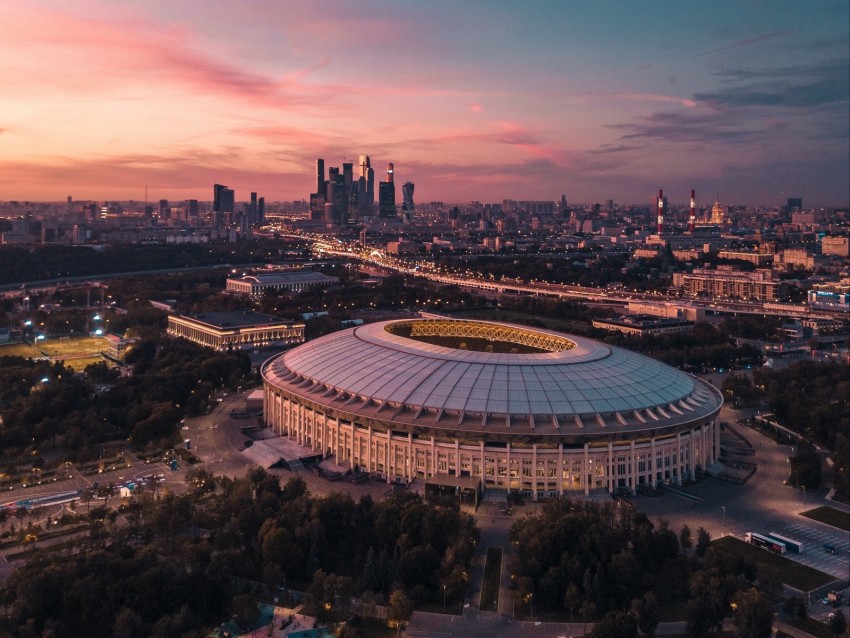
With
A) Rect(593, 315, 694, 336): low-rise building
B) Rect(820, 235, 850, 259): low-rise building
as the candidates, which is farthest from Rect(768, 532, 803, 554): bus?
Rect(820, 235, 850, 259): low-rise building

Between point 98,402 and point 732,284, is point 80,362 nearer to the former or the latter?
point 98,402

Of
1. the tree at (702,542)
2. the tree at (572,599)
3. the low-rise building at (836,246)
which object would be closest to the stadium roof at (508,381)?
the tree at (702,542)

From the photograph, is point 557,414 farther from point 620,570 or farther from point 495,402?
point 620,570

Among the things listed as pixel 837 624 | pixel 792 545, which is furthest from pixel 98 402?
pixel 837 624

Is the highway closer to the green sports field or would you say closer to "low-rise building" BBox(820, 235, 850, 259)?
the green sports field

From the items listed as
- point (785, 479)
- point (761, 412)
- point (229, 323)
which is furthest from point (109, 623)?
point (229, 323)

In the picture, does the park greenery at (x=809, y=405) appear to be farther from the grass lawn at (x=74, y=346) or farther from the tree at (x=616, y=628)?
the grass lawn at (x=74, y=346)
